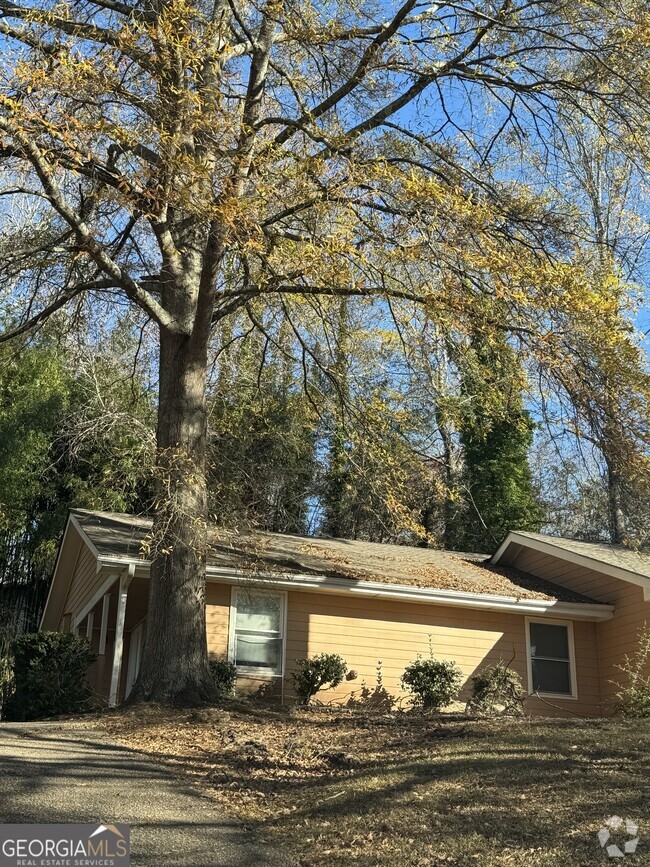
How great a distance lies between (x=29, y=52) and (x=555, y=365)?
6985 mm

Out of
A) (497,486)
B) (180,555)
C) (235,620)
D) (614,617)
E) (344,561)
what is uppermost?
(497,486)

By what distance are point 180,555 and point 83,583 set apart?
292 inches

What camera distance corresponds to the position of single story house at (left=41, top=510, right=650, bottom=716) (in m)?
14.7

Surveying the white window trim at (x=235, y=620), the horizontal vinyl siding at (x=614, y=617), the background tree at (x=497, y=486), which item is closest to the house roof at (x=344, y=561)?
the horizontal vinyl siding at (x=614, y=617)

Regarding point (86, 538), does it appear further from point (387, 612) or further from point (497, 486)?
point (497, 486)

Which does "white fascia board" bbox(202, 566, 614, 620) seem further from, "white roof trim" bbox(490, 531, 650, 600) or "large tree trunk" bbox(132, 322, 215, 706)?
"large tree trunk" bbox(132, 322, 215, 706)

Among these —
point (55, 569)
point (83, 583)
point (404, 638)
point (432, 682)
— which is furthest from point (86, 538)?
point (432, 682)

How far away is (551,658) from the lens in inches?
640

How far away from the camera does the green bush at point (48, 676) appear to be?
12.4m

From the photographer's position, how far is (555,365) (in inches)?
402

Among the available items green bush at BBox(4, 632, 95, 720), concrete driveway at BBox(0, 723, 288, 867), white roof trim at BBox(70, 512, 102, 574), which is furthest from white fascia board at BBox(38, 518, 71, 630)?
concrete driveway at BBox(0, 723, 288, 867)

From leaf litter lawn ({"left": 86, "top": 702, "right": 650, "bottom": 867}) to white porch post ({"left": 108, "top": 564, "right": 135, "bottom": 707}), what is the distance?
294 centimetres

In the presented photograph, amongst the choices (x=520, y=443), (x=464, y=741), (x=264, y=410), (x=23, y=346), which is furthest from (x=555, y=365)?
(x=520, y=443)

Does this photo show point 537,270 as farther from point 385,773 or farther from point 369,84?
point 385,773
